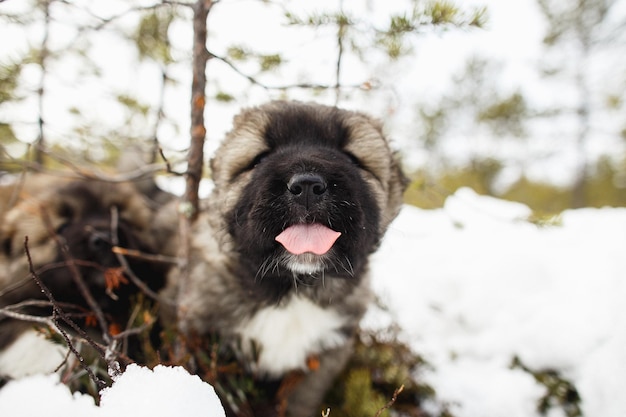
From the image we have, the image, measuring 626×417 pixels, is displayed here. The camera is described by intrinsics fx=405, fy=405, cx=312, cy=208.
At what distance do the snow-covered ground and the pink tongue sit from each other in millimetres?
597

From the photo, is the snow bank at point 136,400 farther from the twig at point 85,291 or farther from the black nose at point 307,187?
the black nose at point 307,187

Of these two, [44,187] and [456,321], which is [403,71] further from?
[44,187]

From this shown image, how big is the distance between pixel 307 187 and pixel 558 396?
1.71 metres

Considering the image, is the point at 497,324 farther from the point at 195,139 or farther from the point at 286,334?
the point at 195,139

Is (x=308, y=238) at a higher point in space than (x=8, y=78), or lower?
lower

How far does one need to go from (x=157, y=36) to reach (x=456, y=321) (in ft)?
10.1

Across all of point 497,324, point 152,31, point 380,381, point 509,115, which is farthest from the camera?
point 509,115

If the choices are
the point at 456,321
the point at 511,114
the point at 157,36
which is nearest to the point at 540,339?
the point at 456,321

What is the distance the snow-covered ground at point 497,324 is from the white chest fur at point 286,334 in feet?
2.25

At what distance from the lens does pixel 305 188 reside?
1.48 metres

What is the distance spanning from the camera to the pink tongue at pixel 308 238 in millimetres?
1512

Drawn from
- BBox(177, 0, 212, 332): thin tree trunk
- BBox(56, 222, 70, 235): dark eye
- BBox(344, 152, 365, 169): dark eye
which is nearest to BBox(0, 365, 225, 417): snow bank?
BBox(177, 0, 212, 332): thin tree trunk

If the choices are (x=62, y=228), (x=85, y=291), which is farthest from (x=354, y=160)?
(x=62, y=228)

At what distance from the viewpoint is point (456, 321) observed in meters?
2.85
